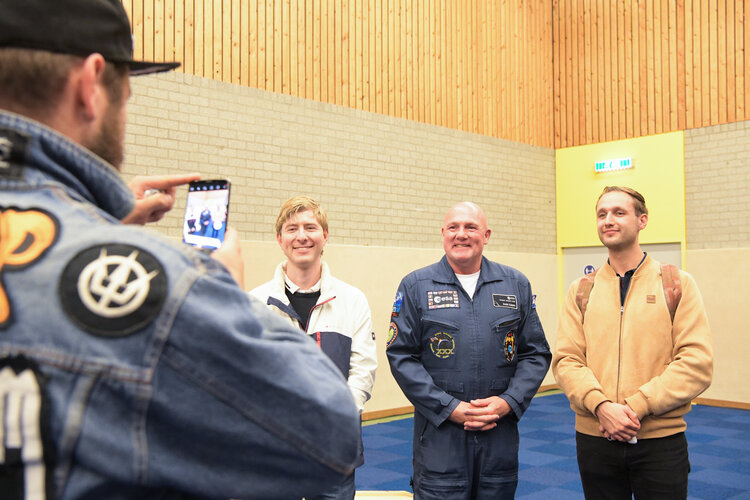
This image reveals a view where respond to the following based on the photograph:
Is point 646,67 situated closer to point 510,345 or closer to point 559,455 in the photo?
point 559,455

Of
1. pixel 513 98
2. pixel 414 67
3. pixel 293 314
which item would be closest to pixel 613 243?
pixel 293 314

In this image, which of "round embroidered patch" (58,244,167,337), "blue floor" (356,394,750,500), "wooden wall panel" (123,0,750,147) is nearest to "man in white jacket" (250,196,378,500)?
"blue floor" (356,394,750,500)

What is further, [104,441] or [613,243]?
[613,243]

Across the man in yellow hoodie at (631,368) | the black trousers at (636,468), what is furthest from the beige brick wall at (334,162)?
the black trousers at (636,468)

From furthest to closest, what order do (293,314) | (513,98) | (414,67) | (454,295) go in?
(513,98) → (414,67) → (454,295) → (293,314)

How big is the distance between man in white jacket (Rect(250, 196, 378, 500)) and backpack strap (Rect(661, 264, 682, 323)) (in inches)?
59.0

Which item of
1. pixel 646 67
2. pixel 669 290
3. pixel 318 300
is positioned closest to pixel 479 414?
pixel 318 300

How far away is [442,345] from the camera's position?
11.2ft

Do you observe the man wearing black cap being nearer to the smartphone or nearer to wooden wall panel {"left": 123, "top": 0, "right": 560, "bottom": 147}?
the smartphone

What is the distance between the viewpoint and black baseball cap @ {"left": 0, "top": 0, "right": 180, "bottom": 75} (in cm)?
82

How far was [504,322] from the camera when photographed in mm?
3426

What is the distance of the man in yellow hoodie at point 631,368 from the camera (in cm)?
306

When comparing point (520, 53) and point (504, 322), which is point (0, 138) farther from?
point (520, 53)

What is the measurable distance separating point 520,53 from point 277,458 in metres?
10.7
